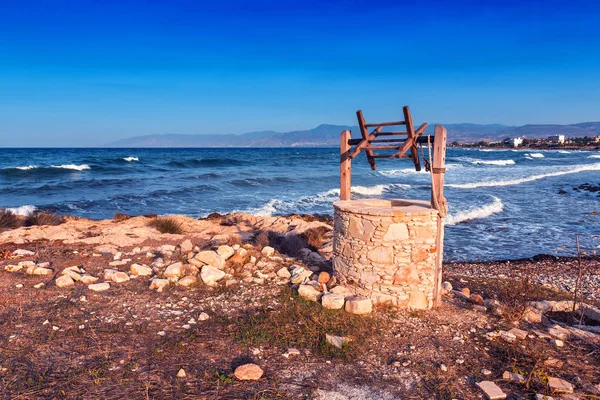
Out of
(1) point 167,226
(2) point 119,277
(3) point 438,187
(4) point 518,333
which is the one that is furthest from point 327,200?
(4) point 518,333

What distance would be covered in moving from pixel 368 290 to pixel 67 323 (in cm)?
434

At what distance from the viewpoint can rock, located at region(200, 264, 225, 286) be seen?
723cm

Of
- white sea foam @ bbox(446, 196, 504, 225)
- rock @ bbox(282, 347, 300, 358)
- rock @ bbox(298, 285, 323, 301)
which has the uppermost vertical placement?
rock @ bbox(298, 285, 323, 301)

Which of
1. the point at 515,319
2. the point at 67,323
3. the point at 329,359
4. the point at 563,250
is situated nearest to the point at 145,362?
the point at 67,323

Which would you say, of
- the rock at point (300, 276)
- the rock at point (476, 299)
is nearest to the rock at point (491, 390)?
the rock at point (476, 299)

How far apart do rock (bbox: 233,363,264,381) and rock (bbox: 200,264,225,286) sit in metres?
2.89

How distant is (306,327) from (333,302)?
32.1 inches

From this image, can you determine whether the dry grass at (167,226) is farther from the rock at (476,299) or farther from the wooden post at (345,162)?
the rock at (476,299)

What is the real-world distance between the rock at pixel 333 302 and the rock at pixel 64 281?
14.3 feet

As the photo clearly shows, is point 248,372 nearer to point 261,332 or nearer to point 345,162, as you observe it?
point 261,332

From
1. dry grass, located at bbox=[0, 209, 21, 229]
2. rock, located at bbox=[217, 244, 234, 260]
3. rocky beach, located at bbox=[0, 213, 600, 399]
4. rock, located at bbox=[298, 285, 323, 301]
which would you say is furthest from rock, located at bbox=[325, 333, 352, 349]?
dry grass, located at bbox=[0, 209, 21, 229]

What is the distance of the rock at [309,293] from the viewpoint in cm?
655

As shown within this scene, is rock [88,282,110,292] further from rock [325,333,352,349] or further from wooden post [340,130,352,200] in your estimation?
wooden post [340,130,352,200]

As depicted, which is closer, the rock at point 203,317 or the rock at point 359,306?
the rock at point 203,317
